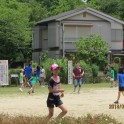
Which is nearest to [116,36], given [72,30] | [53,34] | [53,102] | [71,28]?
[72,30]

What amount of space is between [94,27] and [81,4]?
20.0 metres

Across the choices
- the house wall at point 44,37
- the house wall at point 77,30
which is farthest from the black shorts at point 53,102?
the house wall at point 44,37

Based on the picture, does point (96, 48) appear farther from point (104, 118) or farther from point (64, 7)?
point (104, 118)

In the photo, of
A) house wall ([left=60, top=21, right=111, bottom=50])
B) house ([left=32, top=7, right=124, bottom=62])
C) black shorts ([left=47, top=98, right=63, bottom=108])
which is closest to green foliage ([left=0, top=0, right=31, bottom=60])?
house ([left=32, top=7, right=124, bottom=62])

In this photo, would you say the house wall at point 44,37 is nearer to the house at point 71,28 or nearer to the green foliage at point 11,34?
the house at point 71,28

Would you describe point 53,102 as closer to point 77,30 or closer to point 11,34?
point 11,34

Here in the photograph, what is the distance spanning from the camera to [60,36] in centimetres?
4872

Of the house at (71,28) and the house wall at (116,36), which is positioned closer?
the house at (71,28)

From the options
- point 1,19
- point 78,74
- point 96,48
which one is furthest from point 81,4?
point 78,74

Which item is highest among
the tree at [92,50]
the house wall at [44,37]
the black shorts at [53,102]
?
the house wall at [44,37]

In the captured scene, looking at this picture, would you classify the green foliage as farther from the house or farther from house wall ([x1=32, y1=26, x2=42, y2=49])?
the house

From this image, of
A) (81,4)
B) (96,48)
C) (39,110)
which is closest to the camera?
(39,110)

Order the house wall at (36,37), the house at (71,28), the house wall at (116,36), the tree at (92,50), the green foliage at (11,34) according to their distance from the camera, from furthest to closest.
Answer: the house wall at (36,37) → the house wall at (116,36) → the house at (71,28) → the green foliage at (11,34) → the tree at (92,50)

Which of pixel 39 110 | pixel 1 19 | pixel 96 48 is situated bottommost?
pixel 39 110
